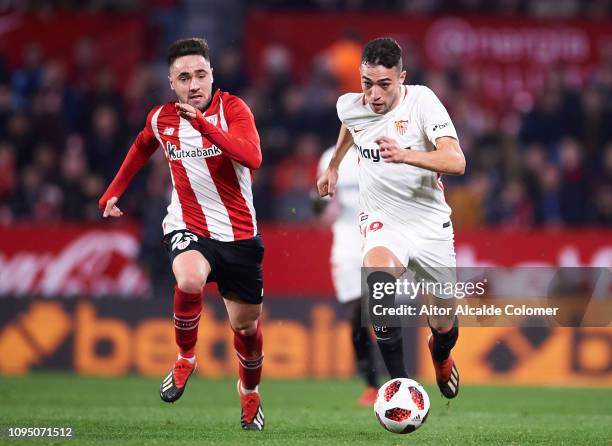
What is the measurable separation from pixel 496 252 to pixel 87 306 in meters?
5.06

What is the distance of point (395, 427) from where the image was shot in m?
7.16

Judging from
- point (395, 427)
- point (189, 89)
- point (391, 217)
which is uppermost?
point (189, 89)

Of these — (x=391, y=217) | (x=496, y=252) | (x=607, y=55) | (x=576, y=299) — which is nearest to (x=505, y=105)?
(x=607, y=55)

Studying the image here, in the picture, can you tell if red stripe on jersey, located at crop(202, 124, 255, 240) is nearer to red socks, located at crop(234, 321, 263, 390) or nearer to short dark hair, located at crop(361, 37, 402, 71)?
red socks, located at crop(234, 321, 263, 390)

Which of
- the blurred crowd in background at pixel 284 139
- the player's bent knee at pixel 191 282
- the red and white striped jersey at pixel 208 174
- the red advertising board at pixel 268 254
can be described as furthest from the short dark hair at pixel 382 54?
the blurred crowd in background at pixel 284 139

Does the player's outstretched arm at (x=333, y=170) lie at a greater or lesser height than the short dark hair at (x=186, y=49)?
lesser

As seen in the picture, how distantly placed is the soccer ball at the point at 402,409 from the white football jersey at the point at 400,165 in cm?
127

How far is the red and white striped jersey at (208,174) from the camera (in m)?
7.67

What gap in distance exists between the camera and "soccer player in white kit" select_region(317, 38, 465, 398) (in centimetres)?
754

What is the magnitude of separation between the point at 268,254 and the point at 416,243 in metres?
6.74

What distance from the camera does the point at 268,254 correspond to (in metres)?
14.5

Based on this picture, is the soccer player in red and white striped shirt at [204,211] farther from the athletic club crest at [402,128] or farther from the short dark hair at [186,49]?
the athletic club crest at [402,128]

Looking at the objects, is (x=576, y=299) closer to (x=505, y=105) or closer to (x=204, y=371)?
(x=204, y=371)

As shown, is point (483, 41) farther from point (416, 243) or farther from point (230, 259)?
point (230, 259)
